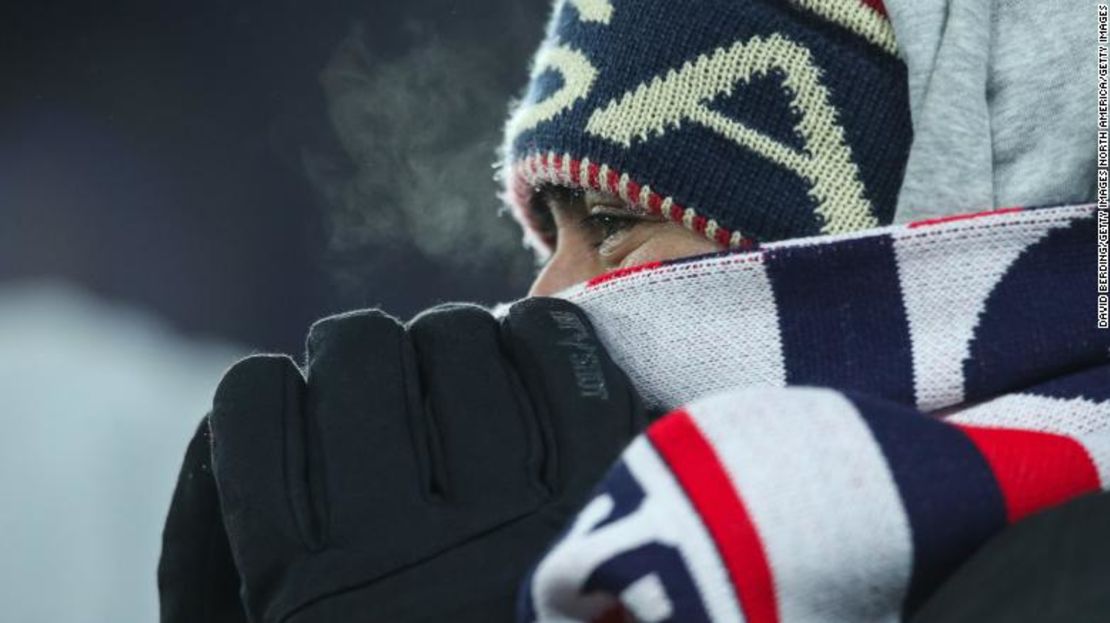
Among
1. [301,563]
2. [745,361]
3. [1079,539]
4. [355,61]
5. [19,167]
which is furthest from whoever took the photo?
[19,167]

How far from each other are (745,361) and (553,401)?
0.41ft

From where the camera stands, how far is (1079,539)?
1.61ft

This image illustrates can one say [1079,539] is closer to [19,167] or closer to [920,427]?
[920,427]

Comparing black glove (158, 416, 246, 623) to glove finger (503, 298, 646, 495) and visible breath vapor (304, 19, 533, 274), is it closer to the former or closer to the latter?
glove finger (503, 298, 646, 495)

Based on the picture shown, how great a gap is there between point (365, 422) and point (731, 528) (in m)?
0.26

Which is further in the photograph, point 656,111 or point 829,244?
point 656,111

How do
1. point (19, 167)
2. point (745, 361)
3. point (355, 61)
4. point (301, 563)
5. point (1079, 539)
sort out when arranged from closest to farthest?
point (1079, 539), point (301, 563), point (745, 361), point (355, 61), point (19, 167)

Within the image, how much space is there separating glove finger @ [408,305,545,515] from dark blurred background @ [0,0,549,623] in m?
1.59

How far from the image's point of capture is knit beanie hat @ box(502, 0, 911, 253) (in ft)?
3.06

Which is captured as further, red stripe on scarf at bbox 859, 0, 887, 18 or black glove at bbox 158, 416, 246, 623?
red stripe on scarf at bbox 859, 0, 887, 18

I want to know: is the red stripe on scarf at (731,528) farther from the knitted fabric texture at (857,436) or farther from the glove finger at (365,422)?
the glove finger at (365,422)

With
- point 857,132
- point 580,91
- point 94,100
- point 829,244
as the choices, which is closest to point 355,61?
point 94,100

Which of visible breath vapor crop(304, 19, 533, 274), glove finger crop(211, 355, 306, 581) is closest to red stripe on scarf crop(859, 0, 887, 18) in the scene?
glove finger crop(211, 355, 306, 581)

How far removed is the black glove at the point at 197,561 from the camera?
81 cm
